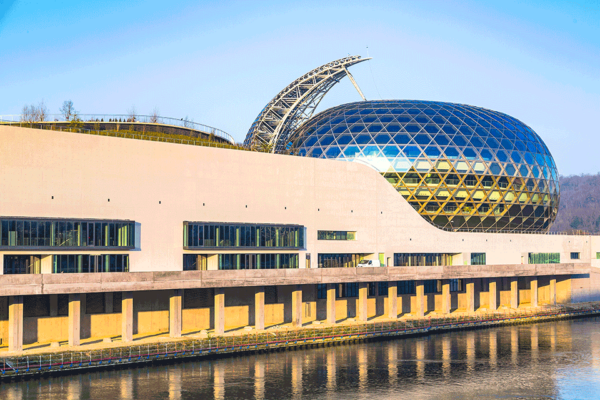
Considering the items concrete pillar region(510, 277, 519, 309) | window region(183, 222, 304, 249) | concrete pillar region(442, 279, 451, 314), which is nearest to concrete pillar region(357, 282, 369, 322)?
window region(183, 222, 304, 249)

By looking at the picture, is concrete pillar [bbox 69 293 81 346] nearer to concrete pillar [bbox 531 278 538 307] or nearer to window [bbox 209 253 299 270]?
window [bbox 209 253 299 270]

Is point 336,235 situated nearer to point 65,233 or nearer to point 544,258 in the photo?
point 65,233

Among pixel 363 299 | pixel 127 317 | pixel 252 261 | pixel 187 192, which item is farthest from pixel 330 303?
pixel 127 317

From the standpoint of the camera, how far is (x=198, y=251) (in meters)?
65.6

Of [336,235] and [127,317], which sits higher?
[336,235]

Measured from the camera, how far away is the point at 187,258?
65.5m

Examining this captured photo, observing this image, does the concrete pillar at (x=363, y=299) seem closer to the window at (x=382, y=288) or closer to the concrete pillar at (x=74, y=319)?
the window at (x=382, y=288)

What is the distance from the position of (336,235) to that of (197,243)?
17701mm

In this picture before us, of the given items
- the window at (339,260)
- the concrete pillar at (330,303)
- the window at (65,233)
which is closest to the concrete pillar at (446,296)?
the window at (339,260)

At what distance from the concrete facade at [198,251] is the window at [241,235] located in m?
0.71

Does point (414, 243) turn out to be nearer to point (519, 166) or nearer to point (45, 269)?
point (519, 166)

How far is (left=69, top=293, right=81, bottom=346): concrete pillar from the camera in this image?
5547cm

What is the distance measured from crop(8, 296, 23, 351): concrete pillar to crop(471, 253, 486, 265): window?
56.6m

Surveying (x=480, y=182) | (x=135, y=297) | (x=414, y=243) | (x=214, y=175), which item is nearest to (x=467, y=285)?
(x=414, y=243)
